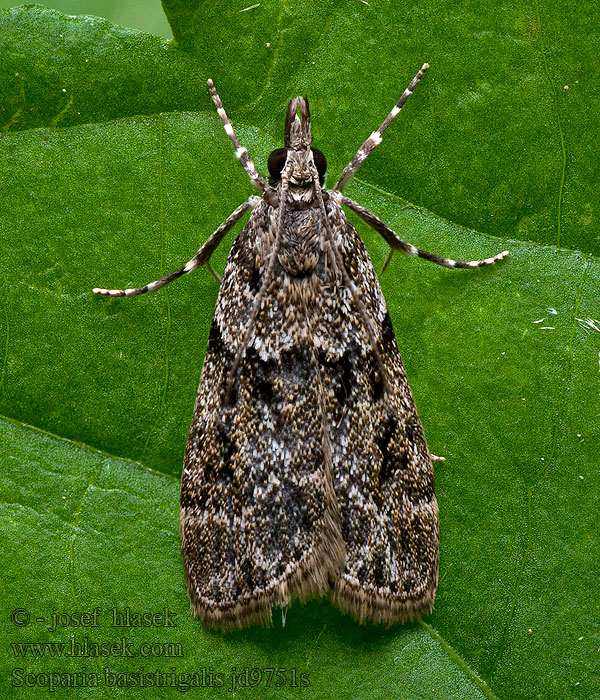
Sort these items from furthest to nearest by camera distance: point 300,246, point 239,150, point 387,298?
point 387,298
point 239,150
point 300,246

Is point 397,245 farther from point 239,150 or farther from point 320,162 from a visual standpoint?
point 239,150

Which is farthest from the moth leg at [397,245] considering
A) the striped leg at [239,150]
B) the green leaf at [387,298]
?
the striped leg at [239,150]

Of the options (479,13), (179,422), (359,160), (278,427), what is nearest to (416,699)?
(278,427)

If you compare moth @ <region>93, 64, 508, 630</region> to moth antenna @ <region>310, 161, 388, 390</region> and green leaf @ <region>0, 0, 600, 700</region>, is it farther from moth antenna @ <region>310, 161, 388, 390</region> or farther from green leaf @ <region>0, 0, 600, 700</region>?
green leaf @ <region>0, 0, 600, 700</region>

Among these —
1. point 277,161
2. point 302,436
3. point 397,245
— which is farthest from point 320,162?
point 302,436

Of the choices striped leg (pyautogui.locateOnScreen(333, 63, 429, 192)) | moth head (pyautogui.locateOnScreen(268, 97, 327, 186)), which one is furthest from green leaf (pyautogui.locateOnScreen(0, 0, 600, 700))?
moth head (pyautogui.locateOnScreen(268, 97, 327, 186))

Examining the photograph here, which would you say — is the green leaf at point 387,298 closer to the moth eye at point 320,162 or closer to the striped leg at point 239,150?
the striped leg at point 239,150

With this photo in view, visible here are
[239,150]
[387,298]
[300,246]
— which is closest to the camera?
[300,246]
